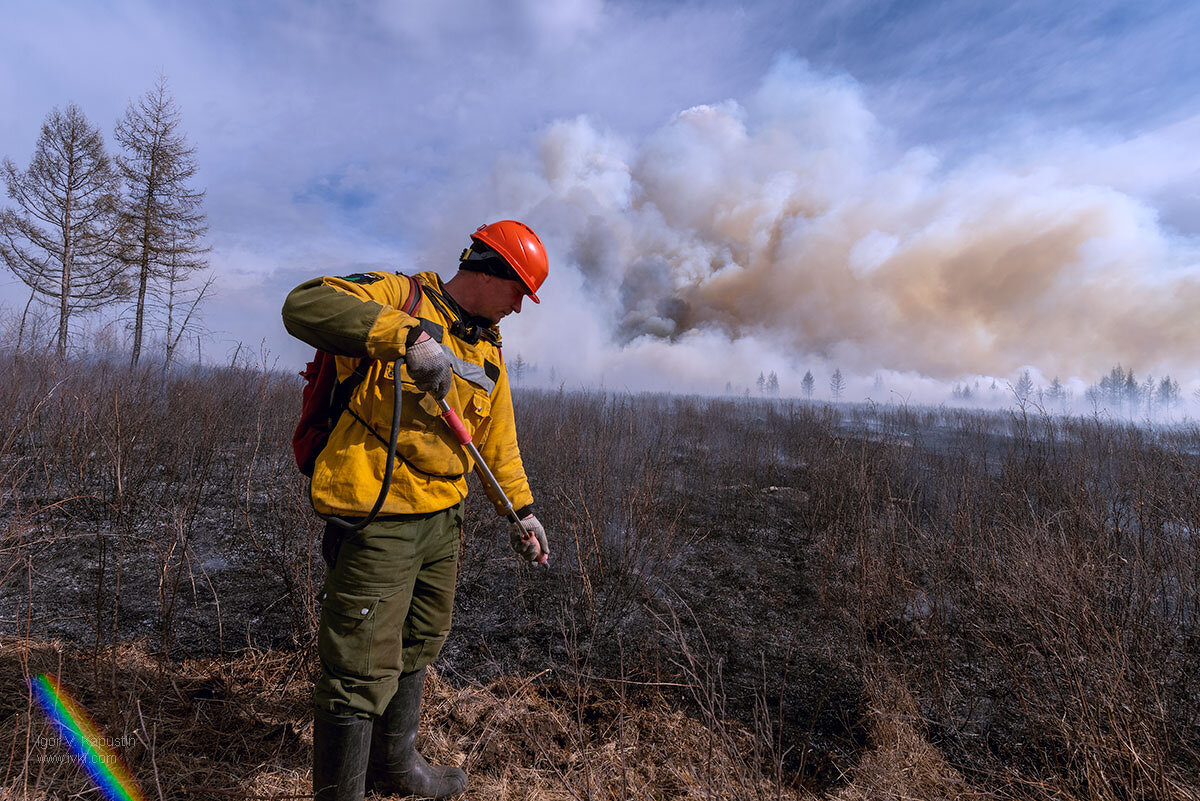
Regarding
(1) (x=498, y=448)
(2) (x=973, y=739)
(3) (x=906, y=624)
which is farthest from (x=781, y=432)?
(1) (x=498, y=448)

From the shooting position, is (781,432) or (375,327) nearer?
(375,327)

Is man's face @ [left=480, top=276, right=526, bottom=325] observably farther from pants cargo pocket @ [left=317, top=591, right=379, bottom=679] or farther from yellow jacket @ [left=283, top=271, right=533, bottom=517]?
pants cargo pocket @ [left=317, top=591, right=379, bottom=679]

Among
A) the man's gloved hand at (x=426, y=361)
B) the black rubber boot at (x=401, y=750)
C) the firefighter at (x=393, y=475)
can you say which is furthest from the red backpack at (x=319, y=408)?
the black rubber boot at (x=401, y=750)

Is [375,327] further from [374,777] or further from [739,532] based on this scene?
[739,532]

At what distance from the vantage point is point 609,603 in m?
3.59

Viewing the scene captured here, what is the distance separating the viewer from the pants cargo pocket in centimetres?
142

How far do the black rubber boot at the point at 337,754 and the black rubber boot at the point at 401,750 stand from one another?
26 cm

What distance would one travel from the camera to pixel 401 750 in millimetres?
1772

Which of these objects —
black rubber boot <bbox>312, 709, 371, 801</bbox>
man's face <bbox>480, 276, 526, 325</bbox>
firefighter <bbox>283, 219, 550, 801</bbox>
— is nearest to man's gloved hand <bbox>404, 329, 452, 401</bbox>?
firefighter <bbox>283, 219, 550, 801</bbox>

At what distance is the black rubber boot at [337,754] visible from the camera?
4.75ft

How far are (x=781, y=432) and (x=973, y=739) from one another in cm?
1167

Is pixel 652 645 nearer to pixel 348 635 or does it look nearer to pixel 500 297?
pixel 348 635

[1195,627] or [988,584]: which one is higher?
[988,584]

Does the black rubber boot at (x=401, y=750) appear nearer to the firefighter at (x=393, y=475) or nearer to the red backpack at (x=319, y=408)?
the firefighter at (x=393, y=475)
